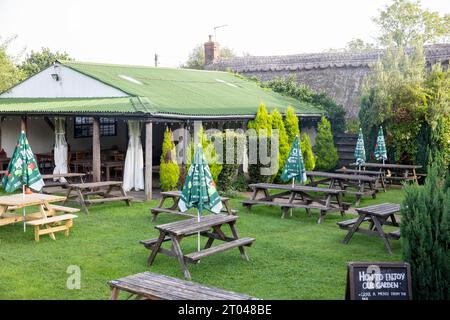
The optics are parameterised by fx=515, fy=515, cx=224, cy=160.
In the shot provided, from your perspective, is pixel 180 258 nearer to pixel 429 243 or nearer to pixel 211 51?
pixel 429 243

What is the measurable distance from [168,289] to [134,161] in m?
10.3

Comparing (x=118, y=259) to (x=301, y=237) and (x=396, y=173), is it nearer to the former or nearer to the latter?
(x=301, y=237)

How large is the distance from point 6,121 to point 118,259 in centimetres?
1265

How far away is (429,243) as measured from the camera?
575 cm

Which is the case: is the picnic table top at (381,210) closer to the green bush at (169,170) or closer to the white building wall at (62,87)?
the green bush at (169,170)

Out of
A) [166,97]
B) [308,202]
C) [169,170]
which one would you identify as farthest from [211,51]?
[308,202]

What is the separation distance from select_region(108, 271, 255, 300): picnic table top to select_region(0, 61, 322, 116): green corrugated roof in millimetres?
8560

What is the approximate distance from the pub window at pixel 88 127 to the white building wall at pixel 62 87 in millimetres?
1984

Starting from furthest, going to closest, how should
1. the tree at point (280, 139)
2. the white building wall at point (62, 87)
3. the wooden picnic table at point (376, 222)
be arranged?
the tree at point (280, 139)
the white building wall at point (62, 87)
the wooden picnic table at point (376, 222)

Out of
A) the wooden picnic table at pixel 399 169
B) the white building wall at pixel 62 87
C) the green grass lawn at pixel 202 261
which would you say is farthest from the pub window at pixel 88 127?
the wooden picnic table at pixel 399 169

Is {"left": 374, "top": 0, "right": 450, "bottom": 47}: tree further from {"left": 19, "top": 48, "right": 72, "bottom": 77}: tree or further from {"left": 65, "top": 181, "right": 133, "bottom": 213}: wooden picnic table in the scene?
{"left": 65, "top": 181, "right": 133, "bottom": 213}: wooden picnic table

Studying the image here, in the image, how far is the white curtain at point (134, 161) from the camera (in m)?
15.0

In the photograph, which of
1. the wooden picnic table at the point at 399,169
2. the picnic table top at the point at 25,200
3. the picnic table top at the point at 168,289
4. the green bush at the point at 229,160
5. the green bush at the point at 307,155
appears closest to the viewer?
the picnic table top at the point at 168,289

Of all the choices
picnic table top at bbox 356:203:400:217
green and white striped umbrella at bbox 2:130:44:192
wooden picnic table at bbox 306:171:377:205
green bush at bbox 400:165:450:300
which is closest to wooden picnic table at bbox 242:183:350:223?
wooden picnic table at bbox 306:171:377:205
